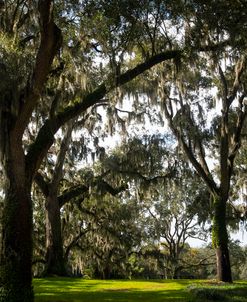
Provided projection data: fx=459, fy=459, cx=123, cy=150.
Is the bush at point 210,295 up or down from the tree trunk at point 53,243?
down

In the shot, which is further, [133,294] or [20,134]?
[133,294]

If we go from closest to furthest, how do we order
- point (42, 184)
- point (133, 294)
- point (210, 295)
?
point (210, 295) < point (133, 294) < point (42, 184)

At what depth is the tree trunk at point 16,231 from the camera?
1129cm

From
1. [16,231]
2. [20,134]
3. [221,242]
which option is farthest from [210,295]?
[221,242]

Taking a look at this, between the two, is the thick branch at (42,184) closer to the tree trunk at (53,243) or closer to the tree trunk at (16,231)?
the tree trunk at (53,243)

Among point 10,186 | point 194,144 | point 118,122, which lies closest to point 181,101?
point 194,144

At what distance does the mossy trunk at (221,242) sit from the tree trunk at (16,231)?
10.2 metres

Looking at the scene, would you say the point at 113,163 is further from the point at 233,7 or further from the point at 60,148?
the point at 233,7

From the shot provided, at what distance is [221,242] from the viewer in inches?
772

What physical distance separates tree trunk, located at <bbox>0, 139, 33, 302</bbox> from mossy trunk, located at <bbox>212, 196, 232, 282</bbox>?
1018 centimetres

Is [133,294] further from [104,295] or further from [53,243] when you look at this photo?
[53,243]

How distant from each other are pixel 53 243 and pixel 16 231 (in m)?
11.3

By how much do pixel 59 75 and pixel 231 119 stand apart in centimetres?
985

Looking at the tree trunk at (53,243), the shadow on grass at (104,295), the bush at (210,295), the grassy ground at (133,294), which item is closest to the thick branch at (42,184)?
the tree trunk at (53,243)
